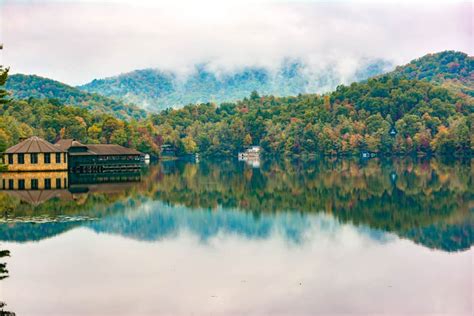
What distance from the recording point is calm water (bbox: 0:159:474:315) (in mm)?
18781

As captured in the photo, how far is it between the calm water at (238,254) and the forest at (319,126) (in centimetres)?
6684

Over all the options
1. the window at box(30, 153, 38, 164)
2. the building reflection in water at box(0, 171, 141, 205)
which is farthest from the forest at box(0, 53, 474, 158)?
the building reflection in water at box(0, 171, 141, 205)

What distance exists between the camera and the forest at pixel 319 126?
109 m

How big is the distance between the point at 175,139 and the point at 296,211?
4146 inches

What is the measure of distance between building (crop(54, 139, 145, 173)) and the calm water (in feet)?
85.0

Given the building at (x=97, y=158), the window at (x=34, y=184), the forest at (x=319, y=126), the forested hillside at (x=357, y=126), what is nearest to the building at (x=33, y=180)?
the window at (x=34, y=184)

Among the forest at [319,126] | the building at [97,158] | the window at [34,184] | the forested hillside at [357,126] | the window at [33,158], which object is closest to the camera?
the window at [34,184]

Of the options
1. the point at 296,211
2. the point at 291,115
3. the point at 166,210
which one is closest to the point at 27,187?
the point at 166,210

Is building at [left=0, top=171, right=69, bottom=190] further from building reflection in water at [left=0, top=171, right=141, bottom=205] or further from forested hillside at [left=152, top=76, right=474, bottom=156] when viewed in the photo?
forested hillside at [left=152, top=76, right=474, bottom=156]

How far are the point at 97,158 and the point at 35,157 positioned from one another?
26.0 feet

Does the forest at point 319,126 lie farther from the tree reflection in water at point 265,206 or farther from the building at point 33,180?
the tree reflection in water at point 265,206

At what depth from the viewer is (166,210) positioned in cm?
3809

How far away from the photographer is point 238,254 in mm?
25016

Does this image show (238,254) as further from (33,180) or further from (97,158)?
(97,158)
